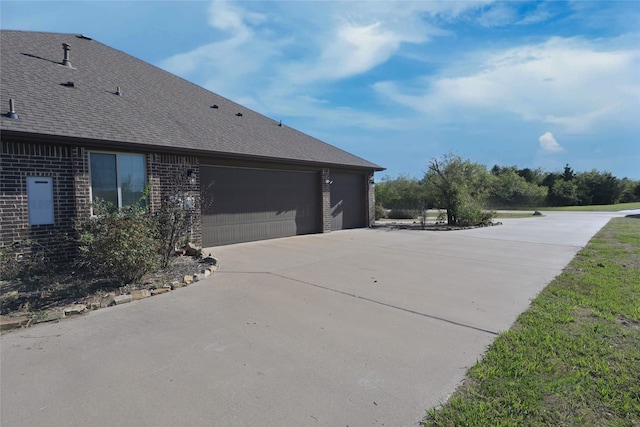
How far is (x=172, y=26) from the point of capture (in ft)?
35.4

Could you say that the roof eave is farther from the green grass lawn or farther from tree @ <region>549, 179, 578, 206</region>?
tree @ <region>549, 179, 578, 206</region>

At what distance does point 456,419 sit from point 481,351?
Result: 4.21 feet

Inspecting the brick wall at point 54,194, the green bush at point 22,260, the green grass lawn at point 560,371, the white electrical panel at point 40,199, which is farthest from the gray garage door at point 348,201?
the green grass lawn at point 560,371

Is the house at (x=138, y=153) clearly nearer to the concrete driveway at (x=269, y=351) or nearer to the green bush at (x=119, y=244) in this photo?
the green bush at (x=119, y=244)

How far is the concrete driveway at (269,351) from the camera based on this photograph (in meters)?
2.71

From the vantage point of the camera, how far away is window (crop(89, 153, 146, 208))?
8.03 metres

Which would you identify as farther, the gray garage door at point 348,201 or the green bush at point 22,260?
the gray garage door at point 348,201

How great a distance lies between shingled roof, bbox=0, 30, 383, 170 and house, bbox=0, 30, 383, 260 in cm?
4

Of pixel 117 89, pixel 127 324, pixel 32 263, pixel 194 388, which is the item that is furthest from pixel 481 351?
pixel 117 89

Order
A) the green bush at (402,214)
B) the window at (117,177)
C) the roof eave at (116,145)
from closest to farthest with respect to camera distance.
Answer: the roof eave at (116,145), the window at (117,177), the green bush at (402,214)

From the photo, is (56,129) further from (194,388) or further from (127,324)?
(194,388)

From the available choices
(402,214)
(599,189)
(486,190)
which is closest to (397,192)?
(402,214)

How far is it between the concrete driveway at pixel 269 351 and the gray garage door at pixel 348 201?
26.8ft

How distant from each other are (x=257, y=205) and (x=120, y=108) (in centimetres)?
487
